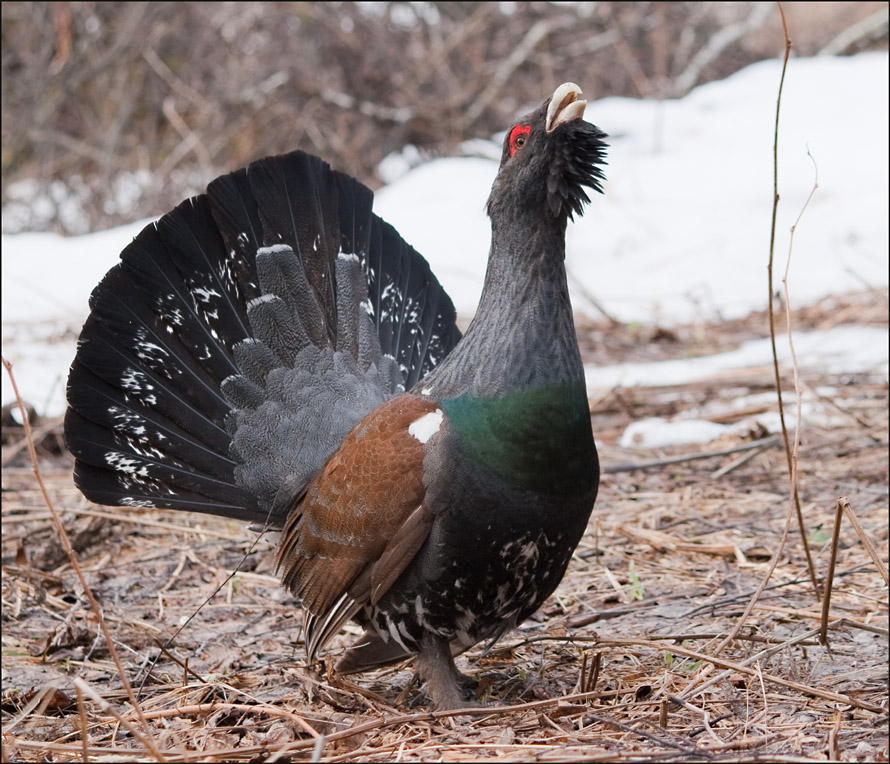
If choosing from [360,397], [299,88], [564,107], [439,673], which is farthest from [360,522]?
[299,88]

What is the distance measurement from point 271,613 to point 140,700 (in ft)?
2.92

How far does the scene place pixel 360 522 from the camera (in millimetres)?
3082

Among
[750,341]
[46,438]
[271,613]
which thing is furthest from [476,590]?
[750,341]

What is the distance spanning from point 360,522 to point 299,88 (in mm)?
9989

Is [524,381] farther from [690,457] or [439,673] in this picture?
[690,457]

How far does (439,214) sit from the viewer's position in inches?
379

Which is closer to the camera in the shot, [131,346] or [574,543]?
[574,543]

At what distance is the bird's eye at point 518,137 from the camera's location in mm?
2980

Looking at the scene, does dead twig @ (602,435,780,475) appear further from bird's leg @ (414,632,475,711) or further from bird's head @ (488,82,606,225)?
bird's head @ (488,82,606,225)

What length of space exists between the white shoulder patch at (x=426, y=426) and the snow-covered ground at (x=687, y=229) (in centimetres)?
352

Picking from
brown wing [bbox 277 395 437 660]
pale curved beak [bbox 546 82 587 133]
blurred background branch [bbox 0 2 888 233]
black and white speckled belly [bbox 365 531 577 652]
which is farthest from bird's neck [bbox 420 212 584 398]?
blurred background branch [bbox 0 2 888 233]

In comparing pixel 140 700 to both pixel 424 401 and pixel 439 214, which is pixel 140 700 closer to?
pixel 424 401

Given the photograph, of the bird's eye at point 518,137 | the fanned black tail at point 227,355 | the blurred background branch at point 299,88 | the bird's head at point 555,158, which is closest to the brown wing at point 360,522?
the fanned black tail at point 227,355

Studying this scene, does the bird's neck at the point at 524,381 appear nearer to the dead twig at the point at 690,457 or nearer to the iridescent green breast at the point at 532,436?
the iridescent green breast at the point at 532,436
